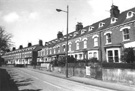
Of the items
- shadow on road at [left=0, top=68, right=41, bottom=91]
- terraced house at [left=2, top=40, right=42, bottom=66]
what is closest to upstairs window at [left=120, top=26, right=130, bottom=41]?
shadow on road at [left=0, top=68, right=41, bottom=91]

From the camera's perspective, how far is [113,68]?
15297mm

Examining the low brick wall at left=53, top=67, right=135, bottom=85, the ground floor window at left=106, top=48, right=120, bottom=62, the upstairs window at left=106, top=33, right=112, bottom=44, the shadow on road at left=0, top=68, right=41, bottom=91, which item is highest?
the upstairs window at left=106, top=33, right=112, bottom=44

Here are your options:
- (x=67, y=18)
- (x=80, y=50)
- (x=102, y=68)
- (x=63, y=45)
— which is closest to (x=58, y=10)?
(x=67, y=18)

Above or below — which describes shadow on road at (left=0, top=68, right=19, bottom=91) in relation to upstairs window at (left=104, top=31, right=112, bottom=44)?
below

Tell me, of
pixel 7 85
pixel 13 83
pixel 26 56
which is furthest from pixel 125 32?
pixel 26 56

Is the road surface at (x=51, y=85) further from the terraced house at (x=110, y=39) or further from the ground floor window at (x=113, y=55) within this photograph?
the ground floor window at (x=113, y=55)

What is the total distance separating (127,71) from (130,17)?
11.3 m

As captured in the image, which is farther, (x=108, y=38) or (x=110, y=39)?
(x=108, y=38)

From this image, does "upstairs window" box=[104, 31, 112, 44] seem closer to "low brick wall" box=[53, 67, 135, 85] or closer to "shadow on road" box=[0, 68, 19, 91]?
"low brick wall" box=[53, 67, 135, 85]

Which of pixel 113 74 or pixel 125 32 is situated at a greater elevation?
pixel 125 32

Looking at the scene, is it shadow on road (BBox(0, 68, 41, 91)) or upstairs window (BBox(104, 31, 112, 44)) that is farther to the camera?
upstairs window (BBox(104, 31, 112, 44))

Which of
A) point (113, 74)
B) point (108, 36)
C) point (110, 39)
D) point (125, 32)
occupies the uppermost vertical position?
point (125, 32)

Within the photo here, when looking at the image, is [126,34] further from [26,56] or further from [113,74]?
[26,56]

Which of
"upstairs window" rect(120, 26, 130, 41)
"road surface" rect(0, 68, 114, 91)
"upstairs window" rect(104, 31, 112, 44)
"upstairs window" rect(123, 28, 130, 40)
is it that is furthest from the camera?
"upstairs window" rect(104, 31, 112, 44)
